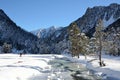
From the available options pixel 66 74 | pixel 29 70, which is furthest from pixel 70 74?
pixel 29 70

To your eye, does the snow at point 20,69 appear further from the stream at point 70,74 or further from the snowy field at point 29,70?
the stream at point 70,74

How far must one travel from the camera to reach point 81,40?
78.2m

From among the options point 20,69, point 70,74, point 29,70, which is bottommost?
point 70,74

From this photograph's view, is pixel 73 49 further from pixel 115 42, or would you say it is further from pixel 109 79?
pixel 109 79

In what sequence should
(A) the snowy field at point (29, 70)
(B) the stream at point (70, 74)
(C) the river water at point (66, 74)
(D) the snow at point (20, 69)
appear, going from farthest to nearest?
1. (B) the stream at point (70, 74)
2. (C) the river water at point (66, 74)
3. (A) the snowy field at point (29, 70)
4. (D) the snow at point (20, 69)

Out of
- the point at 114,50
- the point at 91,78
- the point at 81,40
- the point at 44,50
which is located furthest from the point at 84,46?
the point at 44,50

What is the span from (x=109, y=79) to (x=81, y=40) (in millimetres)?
45291

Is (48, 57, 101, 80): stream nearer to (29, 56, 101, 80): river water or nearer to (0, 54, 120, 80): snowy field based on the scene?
(29, 56, 101, 80): river water

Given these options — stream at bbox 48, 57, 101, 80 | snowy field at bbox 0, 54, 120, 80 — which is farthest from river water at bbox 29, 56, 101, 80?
snowy field at bbox 0, 54, 120, 80

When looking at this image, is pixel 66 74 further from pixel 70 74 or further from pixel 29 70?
pixel 29 70

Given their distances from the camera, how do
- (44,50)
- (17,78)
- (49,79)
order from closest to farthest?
(17,78), (49,79), (44,50)

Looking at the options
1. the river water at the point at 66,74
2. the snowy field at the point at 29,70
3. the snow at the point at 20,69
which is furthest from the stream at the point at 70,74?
the snow at the point at 20,69

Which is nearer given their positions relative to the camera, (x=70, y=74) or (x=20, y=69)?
(x=20, y=69)

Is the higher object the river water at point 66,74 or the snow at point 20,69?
the snow at point 20,69
